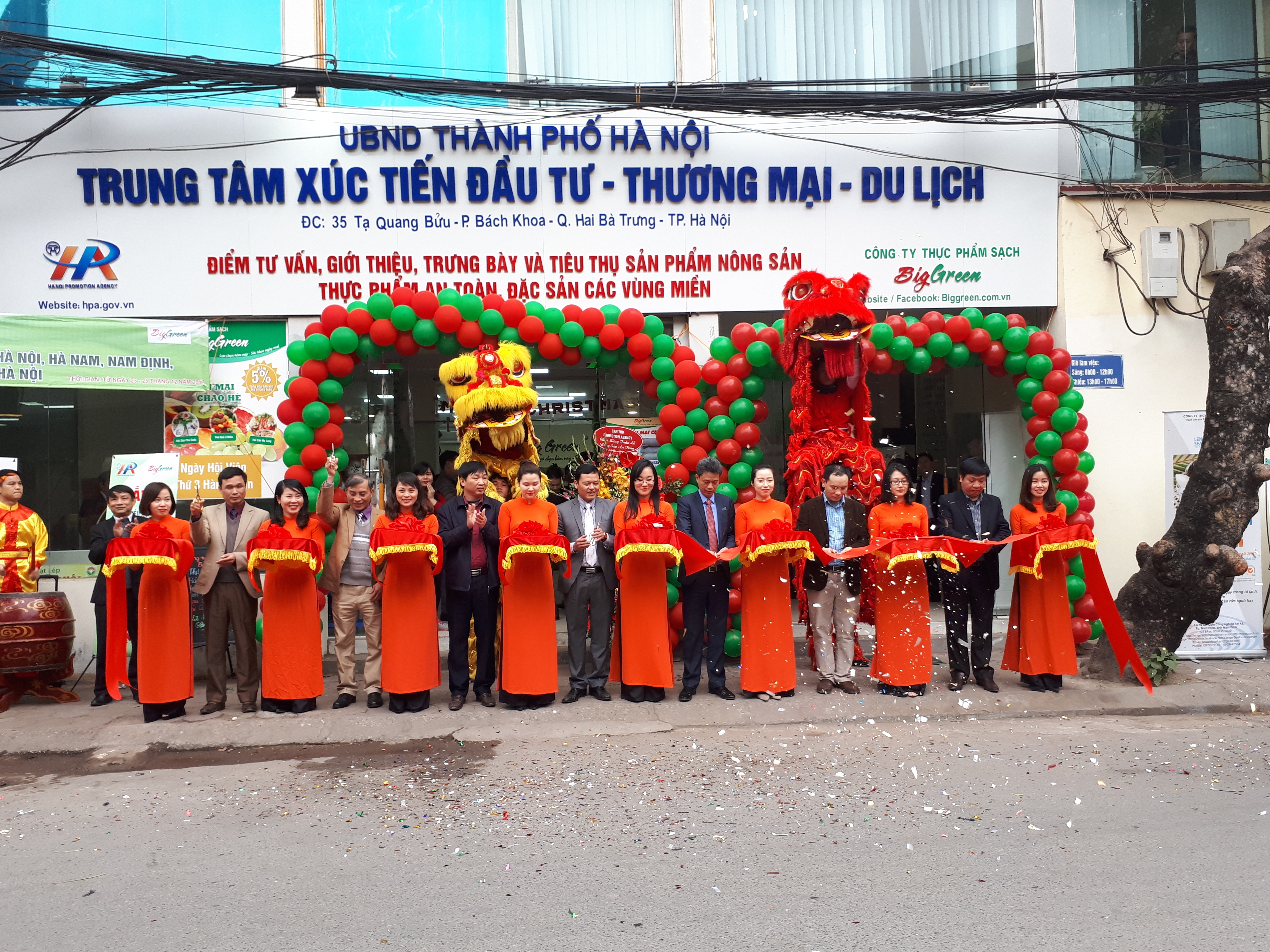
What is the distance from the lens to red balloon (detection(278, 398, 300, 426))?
775 centimetres

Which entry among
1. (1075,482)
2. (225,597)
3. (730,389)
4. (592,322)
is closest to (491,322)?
(592,322)

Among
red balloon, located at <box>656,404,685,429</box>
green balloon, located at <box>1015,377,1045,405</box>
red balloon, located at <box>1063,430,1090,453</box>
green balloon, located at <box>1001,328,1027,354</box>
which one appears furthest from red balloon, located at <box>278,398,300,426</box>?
red balloon, located at <box>1063,430,1090,453</box>

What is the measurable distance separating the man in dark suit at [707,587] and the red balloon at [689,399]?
0.96 meters

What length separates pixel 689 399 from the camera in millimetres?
7953

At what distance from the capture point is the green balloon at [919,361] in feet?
26.5

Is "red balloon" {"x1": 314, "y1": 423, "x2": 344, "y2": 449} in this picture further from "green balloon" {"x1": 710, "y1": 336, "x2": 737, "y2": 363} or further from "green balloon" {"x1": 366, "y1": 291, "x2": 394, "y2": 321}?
"green balloon" {"x1": 710, "y1": 336, "x2": 737, "y2": 363}

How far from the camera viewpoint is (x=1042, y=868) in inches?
152

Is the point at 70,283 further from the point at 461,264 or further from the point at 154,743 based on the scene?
the point at 154,743

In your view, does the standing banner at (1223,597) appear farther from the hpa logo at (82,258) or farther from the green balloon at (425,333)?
the hpa logo at (82,258)

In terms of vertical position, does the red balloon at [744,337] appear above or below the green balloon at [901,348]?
above

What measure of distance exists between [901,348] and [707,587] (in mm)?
2644

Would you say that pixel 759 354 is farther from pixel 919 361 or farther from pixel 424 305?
pixel 424 305

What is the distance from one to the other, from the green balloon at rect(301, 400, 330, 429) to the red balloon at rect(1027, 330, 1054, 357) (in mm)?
5776

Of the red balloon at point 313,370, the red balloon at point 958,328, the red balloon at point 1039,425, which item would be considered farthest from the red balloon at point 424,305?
the red balloon at point 1039,425
